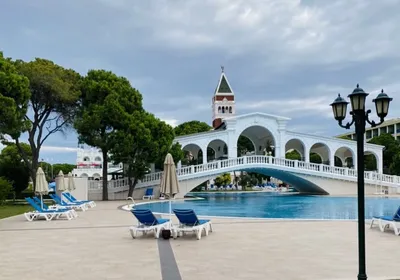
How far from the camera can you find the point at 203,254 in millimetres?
8867

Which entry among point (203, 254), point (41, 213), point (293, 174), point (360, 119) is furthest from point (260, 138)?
point (360, 119)

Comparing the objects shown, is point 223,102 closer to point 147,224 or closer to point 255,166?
point 255,166

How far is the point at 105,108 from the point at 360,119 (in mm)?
24597

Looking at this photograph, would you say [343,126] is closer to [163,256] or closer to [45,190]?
[163,256]

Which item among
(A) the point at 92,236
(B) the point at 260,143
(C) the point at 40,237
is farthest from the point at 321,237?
(B) the point at 260,143

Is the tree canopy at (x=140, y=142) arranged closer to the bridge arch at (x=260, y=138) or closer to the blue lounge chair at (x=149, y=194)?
the blue lounge chair at (x=149, y=194)

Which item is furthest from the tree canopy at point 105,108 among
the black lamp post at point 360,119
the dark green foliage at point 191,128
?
the dark green foliage at point 191,128

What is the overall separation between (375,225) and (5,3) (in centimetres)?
1679

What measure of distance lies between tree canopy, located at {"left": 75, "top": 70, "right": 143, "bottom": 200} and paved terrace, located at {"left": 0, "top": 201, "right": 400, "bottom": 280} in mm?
16323

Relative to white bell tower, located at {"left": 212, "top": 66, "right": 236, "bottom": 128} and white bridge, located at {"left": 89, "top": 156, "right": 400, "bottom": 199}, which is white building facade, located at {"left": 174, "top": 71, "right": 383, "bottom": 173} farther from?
white bell tower, located at {"left": 212, "top": 66, "right": 236, "bottom": 128}

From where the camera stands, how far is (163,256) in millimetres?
8688

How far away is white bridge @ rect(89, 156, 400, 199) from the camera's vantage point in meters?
35.6

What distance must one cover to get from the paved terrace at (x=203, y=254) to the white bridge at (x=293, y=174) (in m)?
22.0

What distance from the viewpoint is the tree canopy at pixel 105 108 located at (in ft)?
96.3
